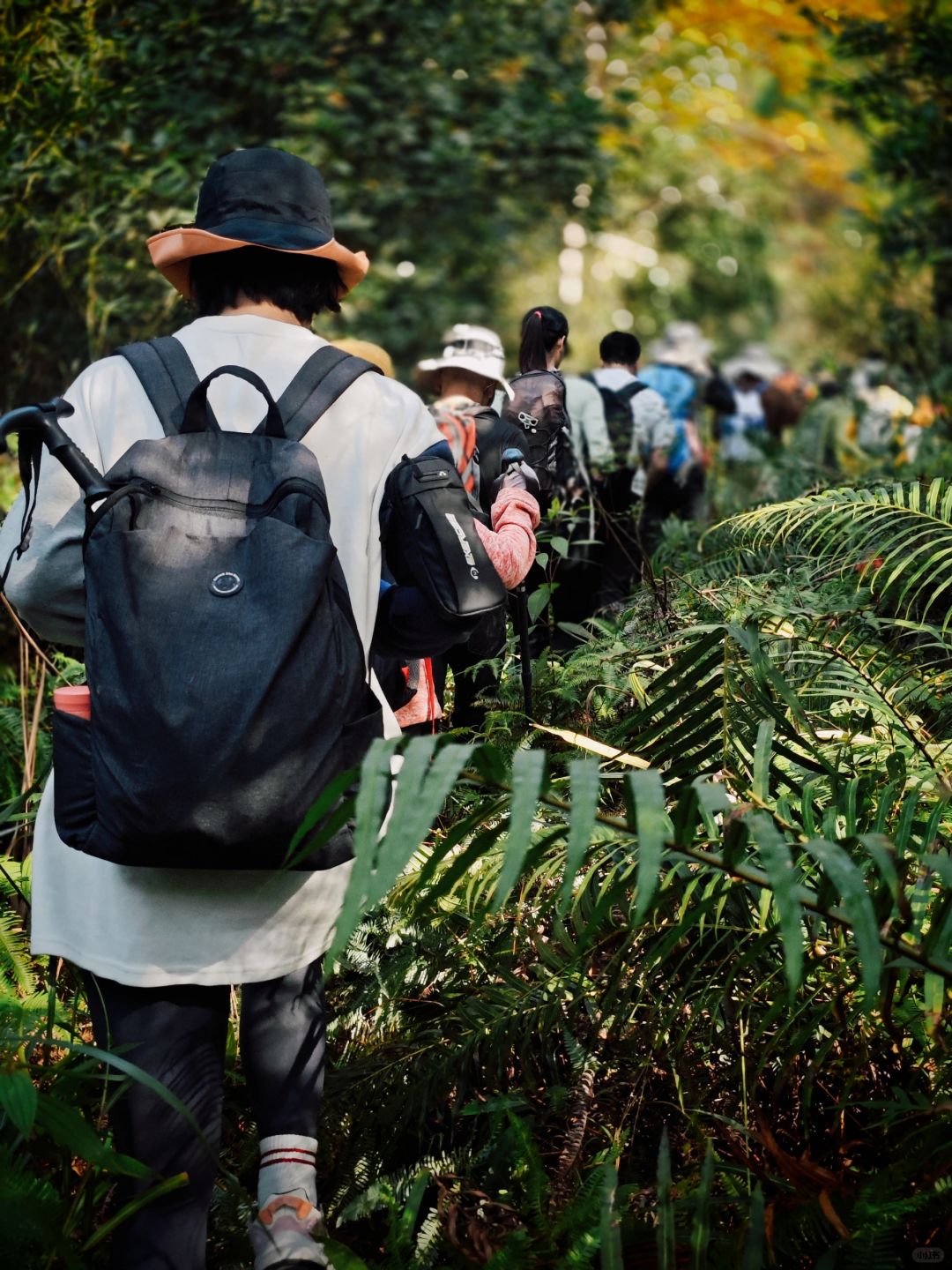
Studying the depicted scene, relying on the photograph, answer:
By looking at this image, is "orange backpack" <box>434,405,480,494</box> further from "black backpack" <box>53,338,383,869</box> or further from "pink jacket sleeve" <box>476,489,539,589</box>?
"black backpack" <box>53,338,383,869</box>

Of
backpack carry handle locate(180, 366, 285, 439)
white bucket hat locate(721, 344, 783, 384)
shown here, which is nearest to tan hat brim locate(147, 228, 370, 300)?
backpack carry handle locate(180, 366, 285, 439)

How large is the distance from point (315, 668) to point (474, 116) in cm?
1048

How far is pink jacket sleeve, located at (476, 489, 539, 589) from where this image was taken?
100 inches

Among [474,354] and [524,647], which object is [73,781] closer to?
[524,647]

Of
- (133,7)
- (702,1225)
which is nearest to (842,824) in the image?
(702,1225)

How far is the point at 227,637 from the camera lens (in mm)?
1979

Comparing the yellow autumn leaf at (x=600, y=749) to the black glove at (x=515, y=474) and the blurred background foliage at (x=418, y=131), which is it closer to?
the black glove at (x=515, y=474)

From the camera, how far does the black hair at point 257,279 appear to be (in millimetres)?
2438

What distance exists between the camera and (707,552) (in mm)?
4680

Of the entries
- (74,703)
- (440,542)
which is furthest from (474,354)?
(74,703)

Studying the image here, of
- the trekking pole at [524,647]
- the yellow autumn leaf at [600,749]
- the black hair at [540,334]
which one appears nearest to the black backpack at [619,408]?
the black hair at [540,334]

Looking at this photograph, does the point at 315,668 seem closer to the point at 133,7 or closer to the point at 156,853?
the point at 156,853

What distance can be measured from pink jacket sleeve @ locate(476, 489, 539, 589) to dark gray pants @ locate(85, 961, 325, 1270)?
0.85 m

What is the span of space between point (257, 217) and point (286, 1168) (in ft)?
5.47
